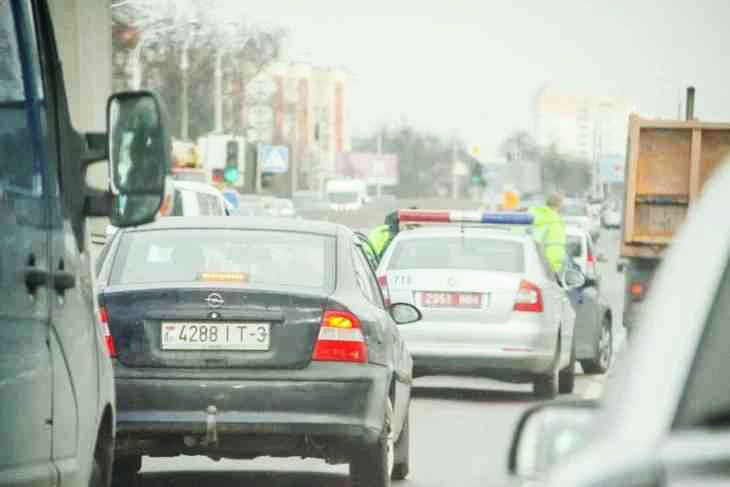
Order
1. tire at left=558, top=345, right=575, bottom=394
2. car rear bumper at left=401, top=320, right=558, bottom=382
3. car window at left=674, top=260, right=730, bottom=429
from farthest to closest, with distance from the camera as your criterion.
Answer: tire at left=558, top=345, right=575, bottom=394 → car rear bumper at left=401, top=320, right=558, bottom=382 → car window at left=674, top=260, right=730, bottom=429

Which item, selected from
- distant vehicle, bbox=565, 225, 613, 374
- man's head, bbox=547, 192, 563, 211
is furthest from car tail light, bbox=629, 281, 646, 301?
man's head, bbox=547, 192, 563, 211

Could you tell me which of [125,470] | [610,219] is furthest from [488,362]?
[610,219]

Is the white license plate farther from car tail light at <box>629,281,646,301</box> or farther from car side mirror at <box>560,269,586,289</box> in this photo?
car tail light at <box>629,281,646,301</box>

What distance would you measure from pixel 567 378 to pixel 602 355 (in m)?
2.98

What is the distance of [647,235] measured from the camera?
21203 millimetres

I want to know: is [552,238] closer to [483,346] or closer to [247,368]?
[483,346]

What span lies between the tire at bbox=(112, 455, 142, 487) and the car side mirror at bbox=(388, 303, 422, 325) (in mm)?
1650

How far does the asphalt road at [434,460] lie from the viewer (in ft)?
38.3

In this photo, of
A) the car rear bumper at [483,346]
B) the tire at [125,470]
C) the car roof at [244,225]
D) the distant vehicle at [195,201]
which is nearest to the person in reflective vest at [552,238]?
the car rear bumper at [483,346]

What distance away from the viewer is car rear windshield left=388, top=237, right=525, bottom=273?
18234 millimetres

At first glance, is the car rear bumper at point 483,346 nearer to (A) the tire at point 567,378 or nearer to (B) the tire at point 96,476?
(A) the tire at point 567,378

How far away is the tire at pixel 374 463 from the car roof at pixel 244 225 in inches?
41.2

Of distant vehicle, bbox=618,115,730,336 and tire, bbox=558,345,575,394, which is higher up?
distant vehicle, bbox=618,115,730,336

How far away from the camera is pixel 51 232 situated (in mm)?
5727
